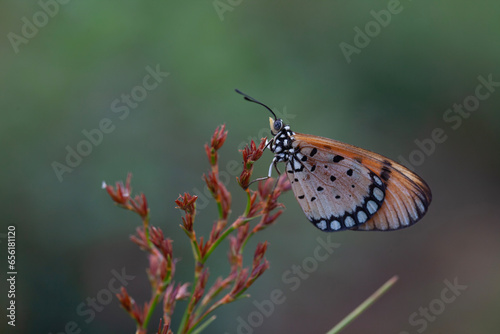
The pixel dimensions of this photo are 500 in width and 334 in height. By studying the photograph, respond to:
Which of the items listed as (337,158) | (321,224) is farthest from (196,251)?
(337,158)

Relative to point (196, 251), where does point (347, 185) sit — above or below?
below

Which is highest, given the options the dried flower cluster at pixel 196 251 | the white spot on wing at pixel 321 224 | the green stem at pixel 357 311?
the dried flower cluster at pixel 196 251

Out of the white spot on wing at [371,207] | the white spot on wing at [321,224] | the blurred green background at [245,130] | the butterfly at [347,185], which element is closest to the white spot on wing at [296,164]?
the butterfly at [347,185]

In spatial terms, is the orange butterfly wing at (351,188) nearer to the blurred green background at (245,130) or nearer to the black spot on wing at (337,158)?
the black spot on wing at (337,158)

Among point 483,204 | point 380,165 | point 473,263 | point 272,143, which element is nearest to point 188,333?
point 272,143

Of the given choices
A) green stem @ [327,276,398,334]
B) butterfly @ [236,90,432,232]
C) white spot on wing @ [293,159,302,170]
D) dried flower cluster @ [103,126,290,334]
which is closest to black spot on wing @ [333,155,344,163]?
butterfly @ [236,90,432,232]

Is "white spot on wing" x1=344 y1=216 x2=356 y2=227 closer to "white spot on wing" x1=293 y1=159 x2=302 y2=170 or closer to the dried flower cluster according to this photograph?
"white spot on wing" x1=293 y1=159 x2=302 y2=170

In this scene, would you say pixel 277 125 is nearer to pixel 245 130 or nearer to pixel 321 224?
pixel 321 224
